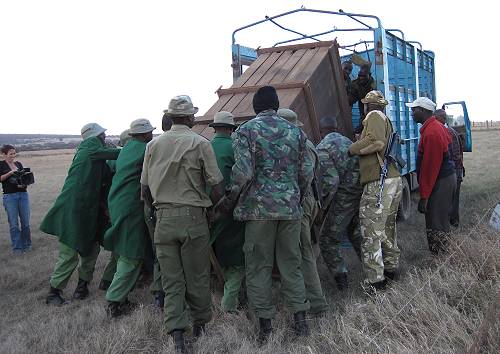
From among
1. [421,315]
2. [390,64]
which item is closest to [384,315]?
[421,315]

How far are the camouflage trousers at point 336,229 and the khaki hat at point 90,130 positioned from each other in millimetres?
2421

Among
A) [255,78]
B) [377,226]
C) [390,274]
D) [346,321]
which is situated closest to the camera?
[346,321]

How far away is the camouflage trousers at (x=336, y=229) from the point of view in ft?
15.9

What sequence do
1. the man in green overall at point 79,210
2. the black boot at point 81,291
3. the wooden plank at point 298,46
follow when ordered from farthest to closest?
1. the wooden plank at point 298,46
2. the black boot at point 81,291
3. the man in green overall at point 79,210

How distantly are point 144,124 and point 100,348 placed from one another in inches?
75.5

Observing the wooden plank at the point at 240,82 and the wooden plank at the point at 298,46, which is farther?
the wooden plank at the point at 298,46

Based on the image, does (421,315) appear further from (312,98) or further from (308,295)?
(312,98)

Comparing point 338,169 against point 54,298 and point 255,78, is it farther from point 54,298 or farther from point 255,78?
point 54,298

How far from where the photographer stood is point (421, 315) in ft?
11.2

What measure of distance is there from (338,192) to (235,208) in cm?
151

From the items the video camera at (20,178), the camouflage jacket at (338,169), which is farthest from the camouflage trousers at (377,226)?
the video camera at (20,178)

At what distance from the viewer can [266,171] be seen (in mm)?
3654

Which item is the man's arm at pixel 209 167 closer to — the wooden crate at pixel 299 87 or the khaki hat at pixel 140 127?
the khaki hat at pixel 140 127

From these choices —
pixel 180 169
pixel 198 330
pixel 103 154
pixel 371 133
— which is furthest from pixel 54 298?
pixel 371 133
